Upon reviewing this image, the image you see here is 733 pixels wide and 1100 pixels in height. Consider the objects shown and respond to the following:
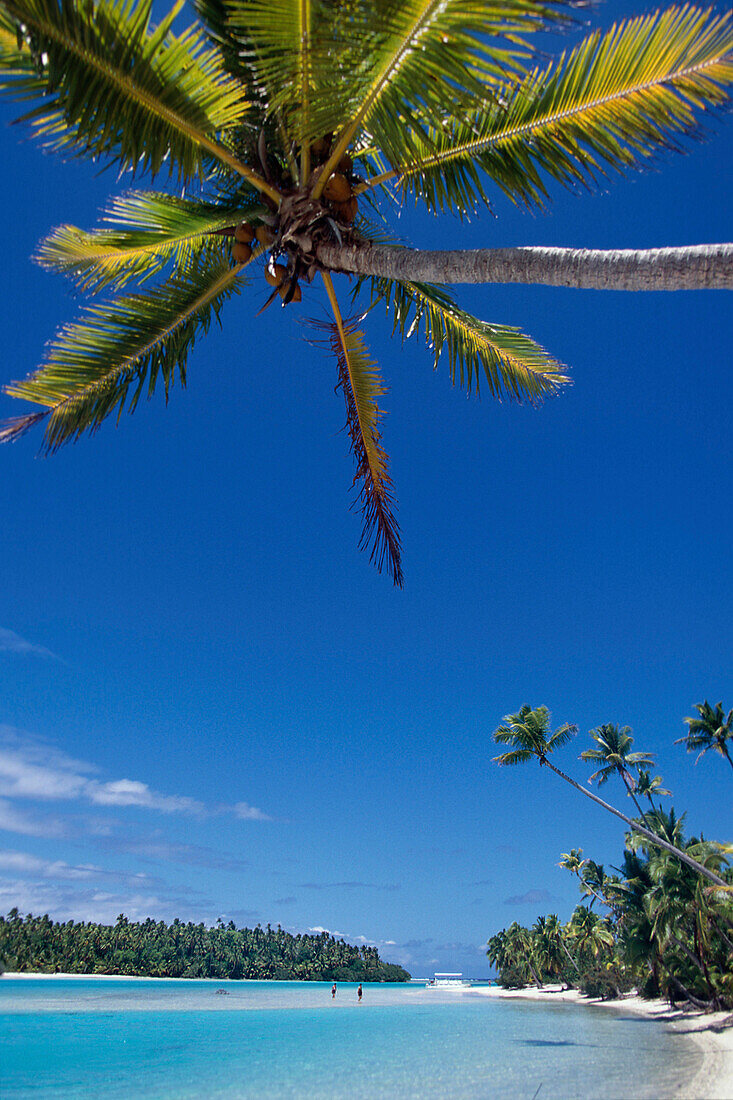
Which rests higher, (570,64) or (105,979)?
(570,64)

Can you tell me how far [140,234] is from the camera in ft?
16.9

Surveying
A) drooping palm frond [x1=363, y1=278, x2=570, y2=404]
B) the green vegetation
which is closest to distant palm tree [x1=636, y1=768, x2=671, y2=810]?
the green vegetation

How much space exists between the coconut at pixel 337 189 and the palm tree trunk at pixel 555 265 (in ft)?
1.06

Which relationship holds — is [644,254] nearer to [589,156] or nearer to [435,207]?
[589,156]

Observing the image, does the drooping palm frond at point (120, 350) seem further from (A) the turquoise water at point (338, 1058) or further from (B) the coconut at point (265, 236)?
(A) the turquoise water at point (338, 1058)

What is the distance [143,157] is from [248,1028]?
106 ft

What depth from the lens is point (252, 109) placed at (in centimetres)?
472

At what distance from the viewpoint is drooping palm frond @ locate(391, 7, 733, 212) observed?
326 cm

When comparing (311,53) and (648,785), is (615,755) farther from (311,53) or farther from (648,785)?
(311,53)

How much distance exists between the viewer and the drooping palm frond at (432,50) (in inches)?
116

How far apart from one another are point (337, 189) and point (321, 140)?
35 cm

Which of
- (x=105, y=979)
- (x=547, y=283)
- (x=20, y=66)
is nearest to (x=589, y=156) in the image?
(x=547, y=283)

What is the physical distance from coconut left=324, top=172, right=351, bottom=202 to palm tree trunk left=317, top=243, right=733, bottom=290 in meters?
0.32

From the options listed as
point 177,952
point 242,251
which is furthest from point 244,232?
point 177,952
